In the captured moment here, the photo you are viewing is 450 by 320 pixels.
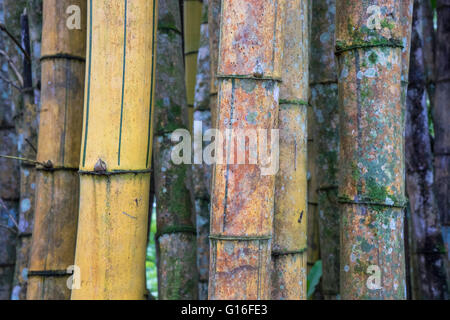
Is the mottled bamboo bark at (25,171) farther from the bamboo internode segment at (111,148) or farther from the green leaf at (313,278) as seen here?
the green leaf at (313,278)

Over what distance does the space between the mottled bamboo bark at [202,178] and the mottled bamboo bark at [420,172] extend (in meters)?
0.95

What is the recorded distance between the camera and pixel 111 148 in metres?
1.35

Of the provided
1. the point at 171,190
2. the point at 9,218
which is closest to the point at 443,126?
the point at 171,190

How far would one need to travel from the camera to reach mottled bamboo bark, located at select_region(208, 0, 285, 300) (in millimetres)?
1212

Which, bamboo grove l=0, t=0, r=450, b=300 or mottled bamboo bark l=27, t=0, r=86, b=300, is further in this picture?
mottled bamboo bark l=27, t=0, r=86, b=300

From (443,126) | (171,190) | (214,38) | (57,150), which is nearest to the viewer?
(57,150)

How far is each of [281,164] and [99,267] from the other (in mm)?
574

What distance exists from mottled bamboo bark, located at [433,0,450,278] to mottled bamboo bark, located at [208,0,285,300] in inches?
71.9

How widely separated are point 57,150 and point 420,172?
1635 mm

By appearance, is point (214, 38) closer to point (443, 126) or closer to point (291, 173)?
point (291, 173)

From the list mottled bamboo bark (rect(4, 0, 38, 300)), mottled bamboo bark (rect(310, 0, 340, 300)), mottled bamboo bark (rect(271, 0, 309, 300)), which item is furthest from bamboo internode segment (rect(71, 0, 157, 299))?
mottled bamboo bark (rect(310, 0, 340, 300))

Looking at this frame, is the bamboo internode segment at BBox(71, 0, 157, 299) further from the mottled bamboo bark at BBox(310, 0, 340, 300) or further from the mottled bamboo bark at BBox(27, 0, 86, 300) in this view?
the mottled bamboo bark at BBox(310, 0, 340, 300)
